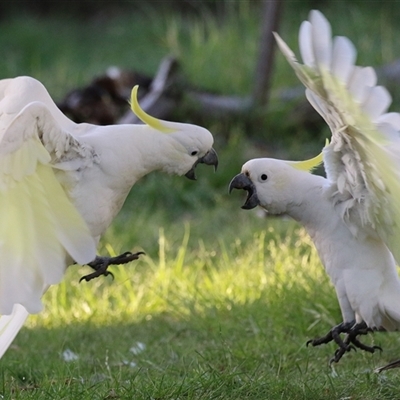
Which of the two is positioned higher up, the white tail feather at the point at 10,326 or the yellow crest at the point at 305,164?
the yellow crest at the point at 305,164

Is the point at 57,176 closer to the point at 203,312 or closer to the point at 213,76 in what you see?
the point at 203,312

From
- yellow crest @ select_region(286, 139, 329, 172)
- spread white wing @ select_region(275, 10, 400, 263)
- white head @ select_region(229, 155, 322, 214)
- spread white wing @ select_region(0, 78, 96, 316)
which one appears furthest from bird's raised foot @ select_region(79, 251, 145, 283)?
A: spread white wing @ select_region(275, 10, 400, 263)

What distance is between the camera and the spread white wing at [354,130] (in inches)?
99.9

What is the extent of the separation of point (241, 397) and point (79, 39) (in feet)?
27.8

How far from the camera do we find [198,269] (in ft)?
15.5

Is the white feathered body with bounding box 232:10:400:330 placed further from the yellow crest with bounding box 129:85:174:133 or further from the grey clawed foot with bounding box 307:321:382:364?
the yellow crest with bounding box 129:85:174:133

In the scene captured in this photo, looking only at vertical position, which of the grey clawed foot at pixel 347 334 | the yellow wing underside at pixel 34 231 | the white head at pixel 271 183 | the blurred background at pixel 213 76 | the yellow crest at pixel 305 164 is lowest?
the blurred background at pixel 213 76

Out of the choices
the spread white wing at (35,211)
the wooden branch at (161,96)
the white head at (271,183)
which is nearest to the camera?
the spread white wing at (35,211)

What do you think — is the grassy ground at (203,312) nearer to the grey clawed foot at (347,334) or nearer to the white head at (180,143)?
the grey clawed foot at (347,334)

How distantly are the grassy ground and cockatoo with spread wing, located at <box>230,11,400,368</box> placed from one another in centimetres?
31

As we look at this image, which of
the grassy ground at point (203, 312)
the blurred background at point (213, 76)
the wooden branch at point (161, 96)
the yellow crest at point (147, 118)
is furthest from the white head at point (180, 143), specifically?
the wooden branch at point (161, 96)

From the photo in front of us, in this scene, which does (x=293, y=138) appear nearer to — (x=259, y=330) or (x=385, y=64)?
(x=385, y=64)

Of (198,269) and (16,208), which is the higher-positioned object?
(16,208)

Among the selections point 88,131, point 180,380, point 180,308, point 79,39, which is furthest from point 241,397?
point 79,39
